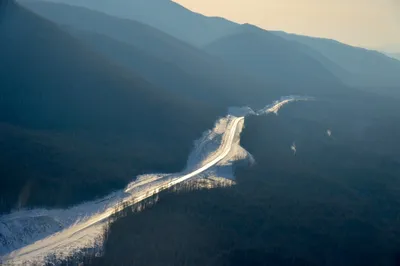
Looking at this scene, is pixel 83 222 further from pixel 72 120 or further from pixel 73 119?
pixel 73 119

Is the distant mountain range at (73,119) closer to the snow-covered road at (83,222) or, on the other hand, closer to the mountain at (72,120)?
the mountain at (72,120)

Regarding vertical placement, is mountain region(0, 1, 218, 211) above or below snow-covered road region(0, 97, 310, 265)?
above

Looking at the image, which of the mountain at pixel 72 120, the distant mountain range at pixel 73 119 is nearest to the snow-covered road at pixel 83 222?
the distant mountain range at pixel 73 119

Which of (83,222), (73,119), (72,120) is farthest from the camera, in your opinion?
(73,119)

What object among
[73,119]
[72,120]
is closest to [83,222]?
[72,120]

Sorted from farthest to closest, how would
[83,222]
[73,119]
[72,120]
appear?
[73,119] < [72,120] < [83,222]

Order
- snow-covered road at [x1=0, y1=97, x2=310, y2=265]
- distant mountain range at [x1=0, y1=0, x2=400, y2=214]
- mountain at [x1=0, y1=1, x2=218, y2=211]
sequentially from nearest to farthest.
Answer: snow-covered road at [x1=0, y1=97, x2=310, y2=265]
mountain at [x1=0, y1=1, x2=218, y2=211]
distant mountain range at [x1=0, y1=0, x2=400, y2=214]

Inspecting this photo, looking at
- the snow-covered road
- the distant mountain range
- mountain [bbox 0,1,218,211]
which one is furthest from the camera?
the distant mountain range

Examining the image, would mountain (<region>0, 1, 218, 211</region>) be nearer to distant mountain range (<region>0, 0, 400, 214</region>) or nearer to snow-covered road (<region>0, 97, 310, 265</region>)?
distant mountain range (<region>0, 0, 400, 214</region>)

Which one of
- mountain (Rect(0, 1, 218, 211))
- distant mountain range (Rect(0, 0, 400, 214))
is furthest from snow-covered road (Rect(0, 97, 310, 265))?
mountain (Rect(0, 1, 218, 211))
